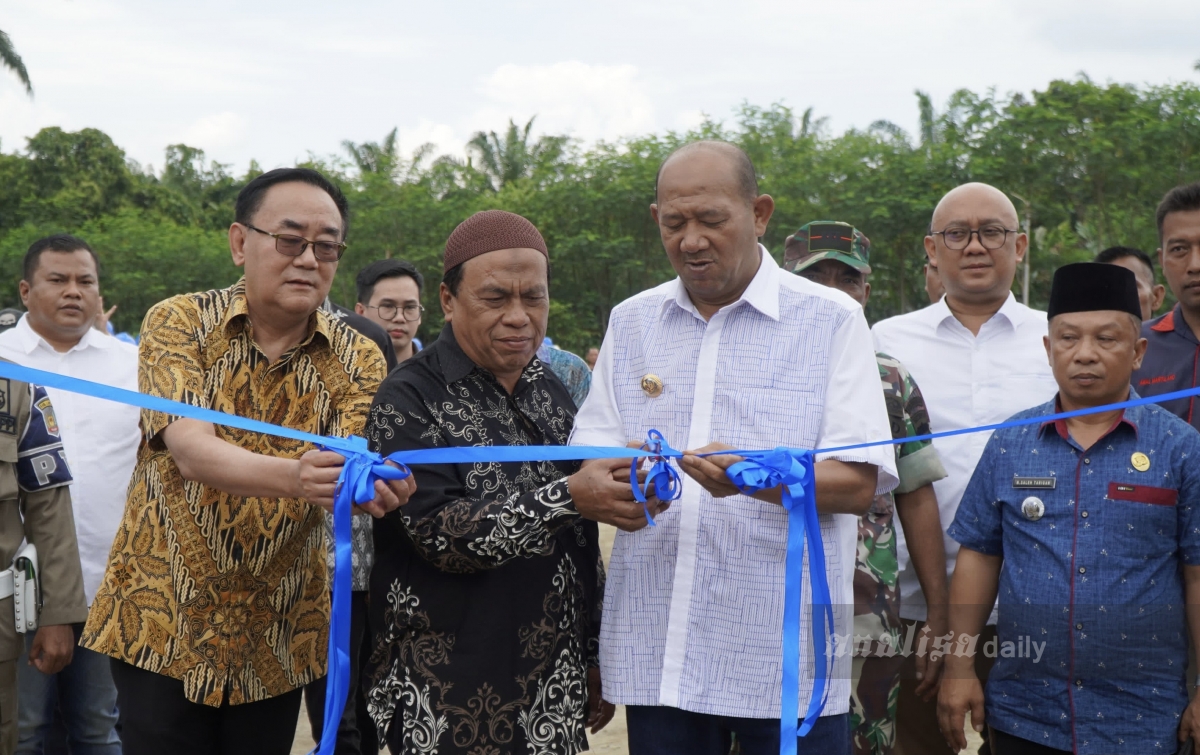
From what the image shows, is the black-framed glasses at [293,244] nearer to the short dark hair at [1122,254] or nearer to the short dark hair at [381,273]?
the short dark hair at [381,273]

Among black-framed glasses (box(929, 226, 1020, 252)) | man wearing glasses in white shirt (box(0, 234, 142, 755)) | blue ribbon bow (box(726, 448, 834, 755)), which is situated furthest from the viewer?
man wearing glasses in white shirt (box(0, 234, 142, 755))

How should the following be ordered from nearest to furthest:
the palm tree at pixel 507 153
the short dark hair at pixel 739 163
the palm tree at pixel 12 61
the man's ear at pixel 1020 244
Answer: the short dark hair at pixel 739 163 < the man's ear at pixel 1020 244 < the palm tree at pixel 12 61 < the palm tree at pixel 507 153

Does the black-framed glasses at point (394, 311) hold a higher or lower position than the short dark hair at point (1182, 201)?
lower

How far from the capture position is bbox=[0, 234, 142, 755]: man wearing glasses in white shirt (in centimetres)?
484

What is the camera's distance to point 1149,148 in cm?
2405

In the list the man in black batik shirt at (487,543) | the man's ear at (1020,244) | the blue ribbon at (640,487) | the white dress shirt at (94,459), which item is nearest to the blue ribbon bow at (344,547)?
the blue ribbon at (640,487)

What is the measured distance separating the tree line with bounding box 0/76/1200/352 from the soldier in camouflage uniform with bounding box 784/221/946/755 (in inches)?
885

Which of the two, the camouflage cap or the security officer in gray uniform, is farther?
the camouflage cap

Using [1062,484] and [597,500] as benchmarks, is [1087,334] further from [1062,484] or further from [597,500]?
[597,500]

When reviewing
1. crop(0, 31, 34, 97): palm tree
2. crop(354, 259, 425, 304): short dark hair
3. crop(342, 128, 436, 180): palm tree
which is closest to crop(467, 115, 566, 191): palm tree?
crop(342, 128, 436, 180): palm tree

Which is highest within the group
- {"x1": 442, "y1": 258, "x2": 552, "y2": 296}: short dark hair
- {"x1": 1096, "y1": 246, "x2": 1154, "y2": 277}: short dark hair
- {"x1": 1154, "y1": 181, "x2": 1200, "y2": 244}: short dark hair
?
{"x1": 1096, "y1": 246, "x2": 1154, "y2": 277}: short dark hair

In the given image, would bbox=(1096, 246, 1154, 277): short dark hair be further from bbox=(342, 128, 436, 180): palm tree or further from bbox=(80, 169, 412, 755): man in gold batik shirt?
bbox=(342, 128, 436, 180): palm tree

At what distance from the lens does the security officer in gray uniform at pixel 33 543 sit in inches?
145

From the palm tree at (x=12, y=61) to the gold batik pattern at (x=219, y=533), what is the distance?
34.0 m
